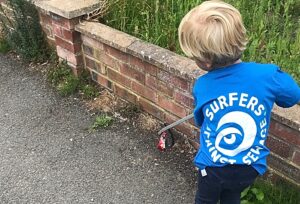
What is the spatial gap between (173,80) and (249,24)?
0.89 metres

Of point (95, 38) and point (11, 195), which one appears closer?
point (11, 195)

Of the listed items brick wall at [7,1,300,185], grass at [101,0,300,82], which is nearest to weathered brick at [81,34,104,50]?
brick wall at [7,1,300,185]

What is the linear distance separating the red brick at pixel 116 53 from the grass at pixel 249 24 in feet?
0.79

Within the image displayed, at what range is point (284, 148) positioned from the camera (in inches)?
103

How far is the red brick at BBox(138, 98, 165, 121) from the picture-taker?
3.38m

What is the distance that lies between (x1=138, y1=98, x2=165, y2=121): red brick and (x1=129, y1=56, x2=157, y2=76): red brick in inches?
11.6

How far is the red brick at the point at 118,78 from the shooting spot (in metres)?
3.51

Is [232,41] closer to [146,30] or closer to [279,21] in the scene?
[146,30]

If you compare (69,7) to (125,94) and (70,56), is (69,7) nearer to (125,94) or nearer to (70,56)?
(70,56)

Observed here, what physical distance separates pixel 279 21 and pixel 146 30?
1.13m

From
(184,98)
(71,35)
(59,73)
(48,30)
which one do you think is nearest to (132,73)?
(184,98)

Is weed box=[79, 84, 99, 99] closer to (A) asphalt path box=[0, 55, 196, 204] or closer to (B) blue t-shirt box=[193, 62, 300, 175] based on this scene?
(A) asphalt path box=[0, 55, 196, 204]

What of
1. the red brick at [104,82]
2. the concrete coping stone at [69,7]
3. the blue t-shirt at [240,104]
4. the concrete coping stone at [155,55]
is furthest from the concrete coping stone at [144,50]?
the blue t-shirt at [240,104]

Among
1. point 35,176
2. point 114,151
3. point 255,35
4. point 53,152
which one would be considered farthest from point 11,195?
point 255,35
